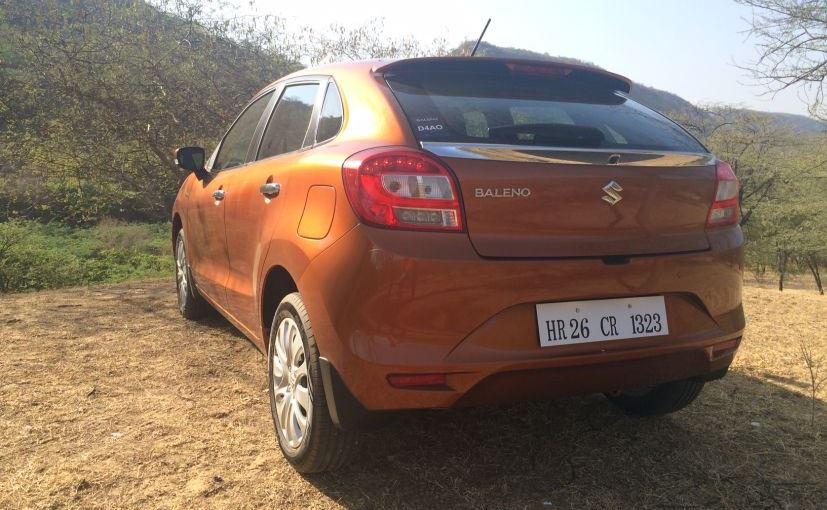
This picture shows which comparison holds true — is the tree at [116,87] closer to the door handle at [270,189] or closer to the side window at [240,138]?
the side window at [240,138]

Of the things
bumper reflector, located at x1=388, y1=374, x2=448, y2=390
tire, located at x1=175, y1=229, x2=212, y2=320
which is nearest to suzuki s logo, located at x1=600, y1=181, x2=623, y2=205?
bumper reflector, located at x1=388, y1=374, x2=448, y2=390

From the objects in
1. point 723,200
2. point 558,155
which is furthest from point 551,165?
point 723,200

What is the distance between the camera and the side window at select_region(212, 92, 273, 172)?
3694 mm

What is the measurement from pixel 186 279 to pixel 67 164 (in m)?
7.12

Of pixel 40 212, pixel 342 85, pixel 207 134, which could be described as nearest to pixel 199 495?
pixel 342 85

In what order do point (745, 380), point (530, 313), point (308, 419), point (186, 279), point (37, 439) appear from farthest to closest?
point (186, 279) < point (745, 380) < point (37, 439) < point (308, 419) < point (530, 313)

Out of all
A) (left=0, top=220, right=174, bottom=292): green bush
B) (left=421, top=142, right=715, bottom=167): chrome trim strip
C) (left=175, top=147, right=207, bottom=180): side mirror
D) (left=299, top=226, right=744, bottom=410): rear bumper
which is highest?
(left=421, top=142, right=715, bottom=167): chrome trim strip

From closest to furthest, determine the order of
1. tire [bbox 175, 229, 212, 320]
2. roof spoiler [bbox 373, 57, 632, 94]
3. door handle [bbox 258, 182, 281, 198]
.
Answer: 1. roof spoiler [bbox 373, 57, 632, 94]
2. door handle [bbox 258, 182, 281, 198]
3. tire [bbox 175, 229, 212, 320]

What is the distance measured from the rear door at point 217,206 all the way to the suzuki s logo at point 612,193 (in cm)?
208

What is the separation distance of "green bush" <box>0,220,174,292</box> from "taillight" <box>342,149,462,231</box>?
9.11 metres

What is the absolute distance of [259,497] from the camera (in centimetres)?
232

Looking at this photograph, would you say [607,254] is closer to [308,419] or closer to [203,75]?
[308,419]

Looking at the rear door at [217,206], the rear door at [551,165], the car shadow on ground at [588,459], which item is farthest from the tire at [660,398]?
the rear door at [217,206]

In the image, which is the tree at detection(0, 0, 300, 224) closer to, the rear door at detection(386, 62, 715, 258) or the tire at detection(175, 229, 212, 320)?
the tire at detection(175, 229, 212, 320)
